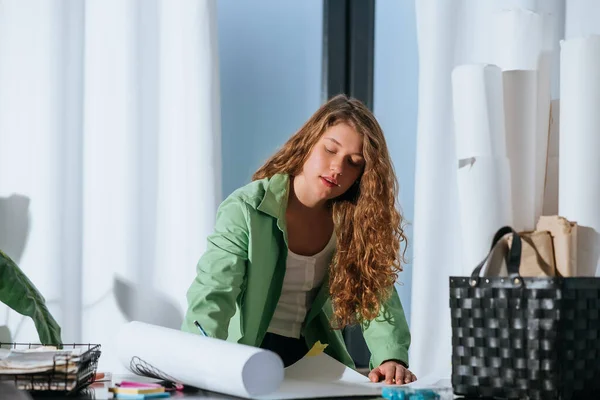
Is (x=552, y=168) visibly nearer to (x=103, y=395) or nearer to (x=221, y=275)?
(x=103, y=395)

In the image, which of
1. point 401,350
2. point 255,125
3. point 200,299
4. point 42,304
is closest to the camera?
point 200,299

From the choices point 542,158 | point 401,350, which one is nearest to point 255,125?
point 401,350

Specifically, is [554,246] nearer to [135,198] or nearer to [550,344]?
[550,344]

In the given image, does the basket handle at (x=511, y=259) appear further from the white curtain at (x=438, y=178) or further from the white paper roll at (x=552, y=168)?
the white curtain at (x=438, y=178)

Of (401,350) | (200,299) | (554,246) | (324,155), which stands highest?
(324,155)

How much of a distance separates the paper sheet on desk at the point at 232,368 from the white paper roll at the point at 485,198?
239mm

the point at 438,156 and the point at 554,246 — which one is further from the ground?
the point at 438,156

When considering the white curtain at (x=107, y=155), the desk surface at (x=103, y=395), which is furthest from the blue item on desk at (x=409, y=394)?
the white curtain at (x=107, y=155)

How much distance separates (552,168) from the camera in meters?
0.95

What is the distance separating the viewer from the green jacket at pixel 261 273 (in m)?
1.51

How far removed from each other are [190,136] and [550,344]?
5.11ft

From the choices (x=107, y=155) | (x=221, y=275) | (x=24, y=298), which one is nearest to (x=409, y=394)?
(x=221, y=275)

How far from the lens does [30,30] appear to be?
2182mm

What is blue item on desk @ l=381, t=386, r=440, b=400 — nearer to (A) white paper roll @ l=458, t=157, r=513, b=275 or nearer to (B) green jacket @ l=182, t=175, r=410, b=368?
(A) white paper roll @ l=458, t=157, r=513, b=275
